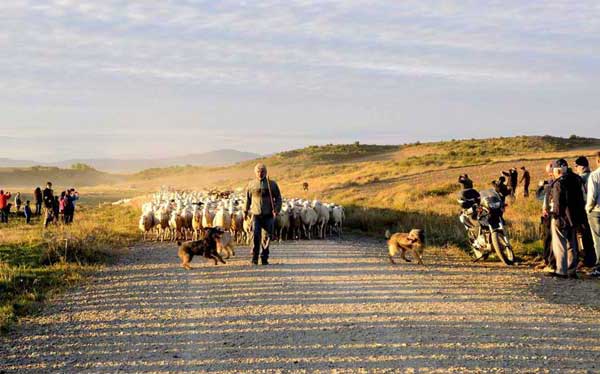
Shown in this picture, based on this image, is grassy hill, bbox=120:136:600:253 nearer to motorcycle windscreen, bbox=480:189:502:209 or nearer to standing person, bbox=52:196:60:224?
motorcycle windscreen, bbox=480:189:502:209

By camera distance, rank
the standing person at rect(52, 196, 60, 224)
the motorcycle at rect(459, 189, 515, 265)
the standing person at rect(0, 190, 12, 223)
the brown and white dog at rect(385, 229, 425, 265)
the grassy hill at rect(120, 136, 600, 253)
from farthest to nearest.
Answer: the standing person at rect(0, 190, 12, 223) < the standing person at rect(52, 196, 60, 224) < the grassy hill at rect(120, 136, 600, 253) < the motorcycle at rect(459, 189, 515, 265) < the brown and white dog at rect(385, 229, 425, 265)

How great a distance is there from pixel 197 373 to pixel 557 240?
7069 mm

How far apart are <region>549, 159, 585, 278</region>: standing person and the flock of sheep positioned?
7.45 metres

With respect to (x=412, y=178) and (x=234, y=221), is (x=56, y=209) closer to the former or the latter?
(x=234, y=221)

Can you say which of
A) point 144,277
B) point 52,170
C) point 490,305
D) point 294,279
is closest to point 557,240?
point 490,305

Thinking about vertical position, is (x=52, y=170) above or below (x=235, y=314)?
above

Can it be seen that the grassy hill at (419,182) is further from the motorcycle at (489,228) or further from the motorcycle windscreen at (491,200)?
the motorcycle windscreen at (491,200)

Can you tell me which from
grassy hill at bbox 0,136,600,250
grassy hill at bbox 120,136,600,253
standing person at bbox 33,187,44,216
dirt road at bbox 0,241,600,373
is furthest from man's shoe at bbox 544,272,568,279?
standing person at bbox 33,187,44,216

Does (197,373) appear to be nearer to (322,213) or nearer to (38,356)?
(38,356)

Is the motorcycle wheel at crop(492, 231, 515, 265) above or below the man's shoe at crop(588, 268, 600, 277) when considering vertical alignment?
above

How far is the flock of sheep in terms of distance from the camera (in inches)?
635

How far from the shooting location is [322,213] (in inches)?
683

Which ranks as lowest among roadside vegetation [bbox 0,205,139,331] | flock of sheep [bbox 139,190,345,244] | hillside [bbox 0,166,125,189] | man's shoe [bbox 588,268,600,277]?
man's shoe [bbox 588,268,600,277]

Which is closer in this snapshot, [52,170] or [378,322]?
[378,322]
